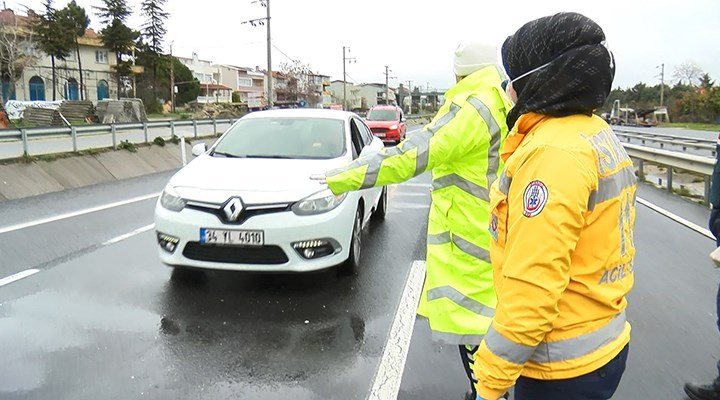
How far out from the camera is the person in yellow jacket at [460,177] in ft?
7.96

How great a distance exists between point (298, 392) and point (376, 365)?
587 mm

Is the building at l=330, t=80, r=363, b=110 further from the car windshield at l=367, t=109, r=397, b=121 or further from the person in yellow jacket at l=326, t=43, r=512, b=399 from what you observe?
the person in yellow jacket at l=326, t=43, r=512, b=399

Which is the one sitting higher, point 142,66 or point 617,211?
point 142,66

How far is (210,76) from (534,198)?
113 metres

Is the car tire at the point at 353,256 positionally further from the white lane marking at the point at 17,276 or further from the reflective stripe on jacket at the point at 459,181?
the white lane marking at the point at 17,276

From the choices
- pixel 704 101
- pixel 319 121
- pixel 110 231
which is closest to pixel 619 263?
pixel 319 121

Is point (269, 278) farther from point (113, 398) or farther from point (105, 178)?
point (105, 178)

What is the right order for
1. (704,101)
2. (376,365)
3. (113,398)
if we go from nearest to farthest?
(113,398) → (376,365) → (704,101)

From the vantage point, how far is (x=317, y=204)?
4746mm

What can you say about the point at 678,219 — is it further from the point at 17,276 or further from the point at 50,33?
the point at 50,33

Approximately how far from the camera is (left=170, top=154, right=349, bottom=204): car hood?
15.2 feet

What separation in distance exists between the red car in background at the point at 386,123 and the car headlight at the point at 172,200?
18615 millimetres

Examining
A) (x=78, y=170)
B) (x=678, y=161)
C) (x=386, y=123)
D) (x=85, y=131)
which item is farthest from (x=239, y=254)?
(x=386, y=123)

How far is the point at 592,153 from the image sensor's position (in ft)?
4.76
